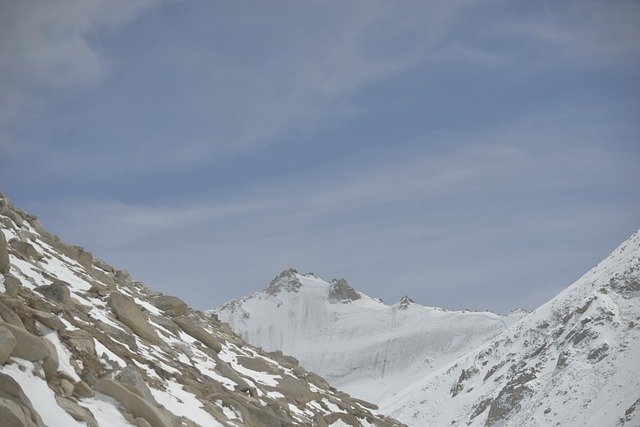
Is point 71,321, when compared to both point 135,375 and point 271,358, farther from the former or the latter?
point 271,358

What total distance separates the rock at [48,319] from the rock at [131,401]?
2216mm

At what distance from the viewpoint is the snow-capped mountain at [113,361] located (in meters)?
14.2

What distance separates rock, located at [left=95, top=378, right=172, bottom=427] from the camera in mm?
15658

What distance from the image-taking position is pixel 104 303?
24.9 metres

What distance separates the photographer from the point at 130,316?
24.7 m

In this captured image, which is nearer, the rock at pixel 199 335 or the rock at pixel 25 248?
the rock at pixel 25 248

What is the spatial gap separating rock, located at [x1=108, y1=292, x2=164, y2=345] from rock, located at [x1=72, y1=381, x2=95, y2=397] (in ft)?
30.0

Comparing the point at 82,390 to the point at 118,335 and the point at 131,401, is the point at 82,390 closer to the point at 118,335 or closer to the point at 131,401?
the point at 131,401

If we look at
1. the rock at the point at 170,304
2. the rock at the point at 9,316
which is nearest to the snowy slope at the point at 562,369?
the rock at the point at 170,304

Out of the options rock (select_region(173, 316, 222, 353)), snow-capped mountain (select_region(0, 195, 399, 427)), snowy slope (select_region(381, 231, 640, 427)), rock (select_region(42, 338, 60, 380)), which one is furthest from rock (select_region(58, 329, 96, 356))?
snowy slope (select_region(381, 231, 640, 427))

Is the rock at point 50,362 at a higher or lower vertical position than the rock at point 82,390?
higher

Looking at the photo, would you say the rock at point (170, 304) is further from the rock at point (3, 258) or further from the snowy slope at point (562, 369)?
the snowy slope at point (562, 369)

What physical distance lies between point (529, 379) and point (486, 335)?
10114 centimetres

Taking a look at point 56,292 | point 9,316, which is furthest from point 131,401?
point 56,292
